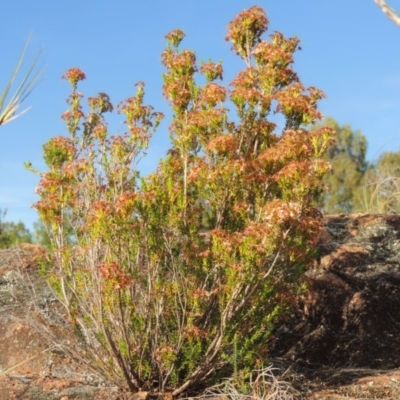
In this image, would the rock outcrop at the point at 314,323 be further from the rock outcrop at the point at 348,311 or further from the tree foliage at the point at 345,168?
the tree foliage at the point at 345,168

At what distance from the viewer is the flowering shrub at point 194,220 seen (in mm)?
4773

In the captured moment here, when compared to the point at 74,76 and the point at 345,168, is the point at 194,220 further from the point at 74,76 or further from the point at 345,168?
the point at 345,168

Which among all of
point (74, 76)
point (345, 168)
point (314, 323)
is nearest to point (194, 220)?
point (74, 76)

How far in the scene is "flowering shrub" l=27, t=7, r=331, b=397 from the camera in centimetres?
477

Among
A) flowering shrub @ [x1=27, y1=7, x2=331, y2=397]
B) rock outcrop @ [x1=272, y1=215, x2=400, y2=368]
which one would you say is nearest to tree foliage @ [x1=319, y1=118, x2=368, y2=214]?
rock outcrop @ [x1=272, y1=215, x2=400, y2=368]

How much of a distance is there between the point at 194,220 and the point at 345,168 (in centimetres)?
2889

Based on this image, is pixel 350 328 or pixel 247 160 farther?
pixel 350 328

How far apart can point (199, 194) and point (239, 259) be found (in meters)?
0.66

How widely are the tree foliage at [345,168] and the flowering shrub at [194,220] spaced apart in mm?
26004

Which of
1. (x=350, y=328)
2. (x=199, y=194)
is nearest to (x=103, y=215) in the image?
(x=199, y=194)

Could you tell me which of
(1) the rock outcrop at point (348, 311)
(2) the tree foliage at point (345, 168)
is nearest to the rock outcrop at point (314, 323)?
(1) the rock outcrop at point (348, 311)

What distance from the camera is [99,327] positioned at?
16.5 ft

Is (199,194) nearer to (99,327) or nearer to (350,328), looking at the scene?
(99,327)

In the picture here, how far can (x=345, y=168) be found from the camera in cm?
3312
